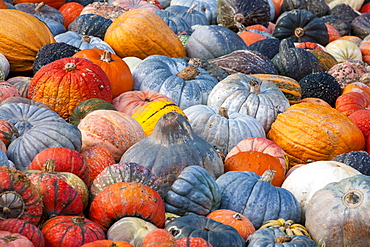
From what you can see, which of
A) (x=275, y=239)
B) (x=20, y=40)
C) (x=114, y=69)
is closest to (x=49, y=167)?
(x=275, y=239)

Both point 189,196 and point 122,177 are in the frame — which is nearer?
Result: point 122,177

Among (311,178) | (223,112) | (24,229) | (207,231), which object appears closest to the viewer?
(24,229)

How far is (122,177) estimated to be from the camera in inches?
158

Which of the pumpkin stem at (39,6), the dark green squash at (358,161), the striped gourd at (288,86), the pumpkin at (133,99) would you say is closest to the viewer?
the dark green squash at (358,161)

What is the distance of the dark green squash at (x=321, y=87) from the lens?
7.40 m

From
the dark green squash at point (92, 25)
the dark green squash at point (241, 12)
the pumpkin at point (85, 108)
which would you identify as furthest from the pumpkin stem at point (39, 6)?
the pumpkin at point (85, 108)

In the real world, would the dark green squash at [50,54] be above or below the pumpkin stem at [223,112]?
above

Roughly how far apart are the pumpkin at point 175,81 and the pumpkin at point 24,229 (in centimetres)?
374

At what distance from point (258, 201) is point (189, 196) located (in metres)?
0.60

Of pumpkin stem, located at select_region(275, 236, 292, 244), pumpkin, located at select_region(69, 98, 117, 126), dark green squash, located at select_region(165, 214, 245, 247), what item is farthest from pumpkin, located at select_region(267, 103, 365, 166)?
dark green squash, located at select_region(165, 214, 245, 247)

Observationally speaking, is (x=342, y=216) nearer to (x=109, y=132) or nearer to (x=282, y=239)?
(x=282, y=239)

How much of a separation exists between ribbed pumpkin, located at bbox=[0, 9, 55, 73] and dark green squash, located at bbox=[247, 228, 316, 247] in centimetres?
425

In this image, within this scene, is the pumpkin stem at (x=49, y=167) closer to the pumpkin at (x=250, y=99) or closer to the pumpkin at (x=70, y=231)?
the pumpkin at (x=70, y=231)

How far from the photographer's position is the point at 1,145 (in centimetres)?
421
